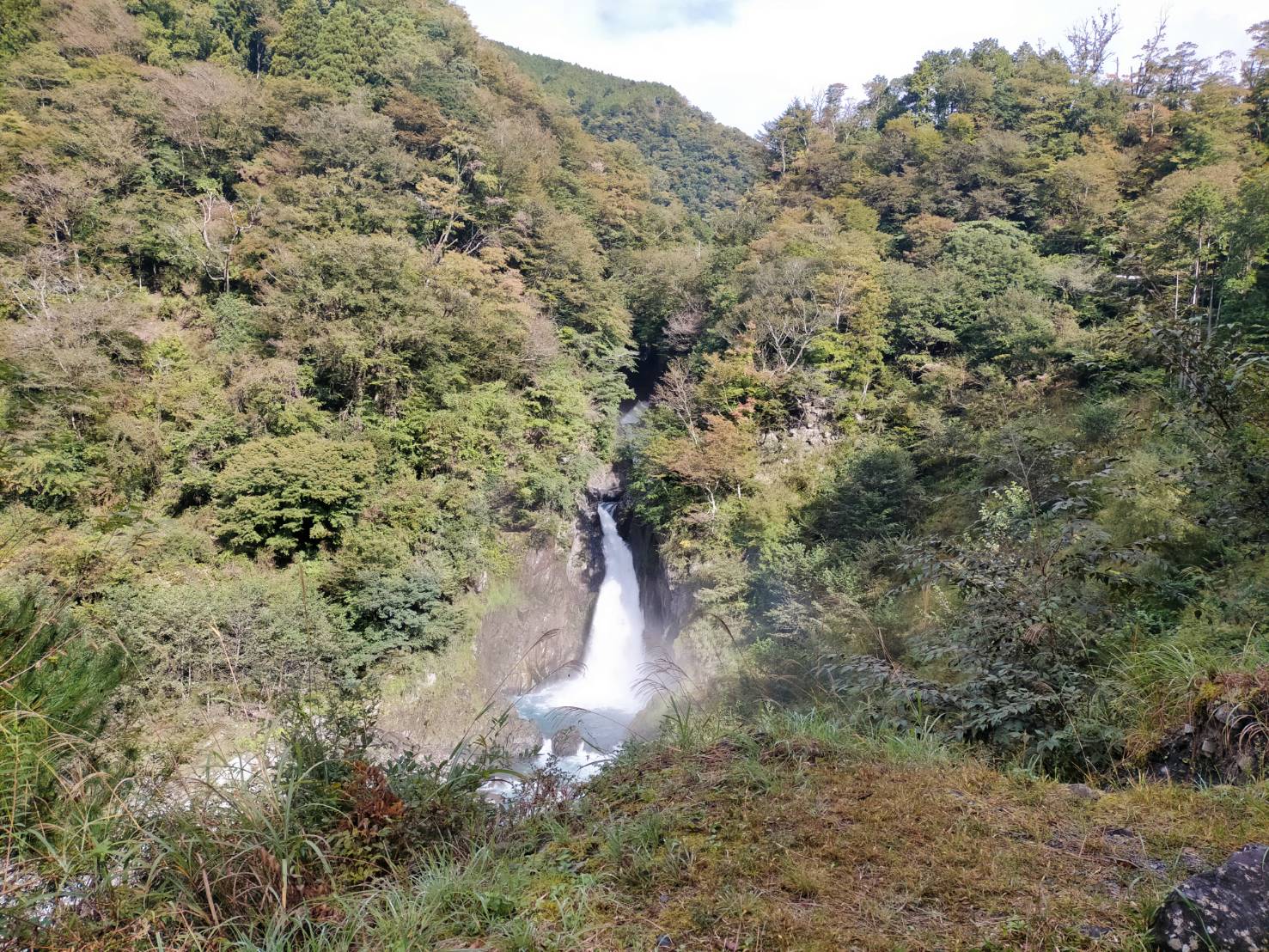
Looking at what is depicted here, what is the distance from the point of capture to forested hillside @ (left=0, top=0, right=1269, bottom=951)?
1873 mm

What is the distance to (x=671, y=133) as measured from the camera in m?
52.7

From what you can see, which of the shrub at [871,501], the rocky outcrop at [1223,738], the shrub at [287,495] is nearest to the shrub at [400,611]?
the shrub at [287,495]

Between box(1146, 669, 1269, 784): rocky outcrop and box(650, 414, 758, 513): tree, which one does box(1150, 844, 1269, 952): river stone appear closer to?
box(1146, 669, 1269, 784): rocky outcrop

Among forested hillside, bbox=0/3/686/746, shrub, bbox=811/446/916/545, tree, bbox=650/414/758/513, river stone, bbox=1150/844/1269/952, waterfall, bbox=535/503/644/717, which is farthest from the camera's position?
waterfall, bbox=535/503/644/717

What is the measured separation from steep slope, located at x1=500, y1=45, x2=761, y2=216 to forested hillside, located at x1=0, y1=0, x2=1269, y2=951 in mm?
14324

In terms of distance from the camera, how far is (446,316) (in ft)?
58.1

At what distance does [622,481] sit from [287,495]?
11.4 metres

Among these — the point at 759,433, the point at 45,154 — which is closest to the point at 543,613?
the point at 759,433

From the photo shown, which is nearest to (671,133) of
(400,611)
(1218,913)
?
(400,611)

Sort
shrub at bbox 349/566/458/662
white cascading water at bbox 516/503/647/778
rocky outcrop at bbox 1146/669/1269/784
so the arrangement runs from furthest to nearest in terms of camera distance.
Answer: white cascading water at bbox 516/503/647/778, shrub at bbox 349/566/458/662, rocky outcrop at bbox 1146/669/1269/784

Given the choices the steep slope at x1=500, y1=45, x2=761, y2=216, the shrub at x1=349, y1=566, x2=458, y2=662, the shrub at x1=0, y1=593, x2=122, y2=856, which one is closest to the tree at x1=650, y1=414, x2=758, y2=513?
the shrub at x1=349, y1=566, x2=458, y2=662

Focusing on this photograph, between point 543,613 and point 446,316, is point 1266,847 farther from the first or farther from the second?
point 446,316

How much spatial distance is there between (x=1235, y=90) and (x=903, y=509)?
2364 centimetres

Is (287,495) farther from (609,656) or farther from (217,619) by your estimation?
(609,656)
